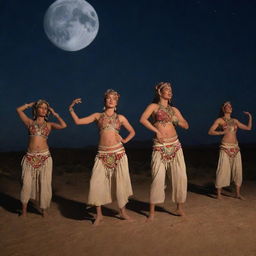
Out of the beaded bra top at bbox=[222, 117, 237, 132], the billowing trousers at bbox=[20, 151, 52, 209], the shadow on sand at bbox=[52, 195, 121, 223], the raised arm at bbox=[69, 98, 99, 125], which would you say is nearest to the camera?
the raised arm at bbox=[69, 98, 99, 125]

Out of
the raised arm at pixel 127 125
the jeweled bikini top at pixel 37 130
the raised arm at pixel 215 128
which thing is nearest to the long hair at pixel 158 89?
the raised arm at pixel 127 125

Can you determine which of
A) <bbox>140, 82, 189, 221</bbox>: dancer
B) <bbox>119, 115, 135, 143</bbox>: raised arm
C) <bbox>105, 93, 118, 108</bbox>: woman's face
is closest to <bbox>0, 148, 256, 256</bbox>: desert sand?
<bbox>140, 82, 189, 221</bbox>: dancer

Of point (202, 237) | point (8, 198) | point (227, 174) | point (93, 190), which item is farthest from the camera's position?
point (8, 198)

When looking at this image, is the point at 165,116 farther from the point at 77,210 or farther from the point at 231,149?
the point at 77,210

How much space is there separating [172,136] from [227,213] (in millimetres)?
Answer: 2112

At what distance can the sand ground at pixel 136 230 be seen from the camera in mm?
4492

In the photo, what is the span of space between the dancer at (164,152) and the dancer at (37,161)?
7.09ft

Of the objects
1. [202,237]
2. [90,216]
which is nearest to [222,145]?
[202,237]

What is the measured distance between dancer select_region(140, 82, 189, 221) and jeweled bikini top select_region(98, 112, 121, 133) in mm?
521

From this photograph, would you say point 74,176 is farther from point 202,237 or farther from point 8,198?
point 202,237

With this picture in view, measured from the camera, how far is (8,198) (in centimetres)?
856

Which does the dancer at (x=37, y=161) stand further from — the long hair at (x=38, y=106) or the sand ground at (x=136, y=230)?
the sand ground at (x=136, y=230)

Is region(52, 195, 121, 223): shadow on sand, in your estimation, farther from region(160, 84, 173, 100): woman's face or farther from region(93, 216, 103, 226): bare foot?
region(160, 84, 173, 100): woman's face

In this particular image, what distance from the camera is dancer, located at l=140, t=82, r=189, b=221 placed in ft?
19.5
